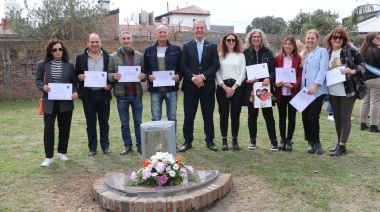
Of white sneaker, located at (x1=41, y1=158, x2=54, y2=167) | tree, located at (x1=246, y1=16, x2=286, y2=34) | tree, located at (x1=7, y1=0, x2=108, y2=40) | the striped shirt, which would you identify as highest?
tree, located at (x1=246, y1=16, x2=286, y2=34)

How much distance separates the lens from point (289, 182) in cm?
470

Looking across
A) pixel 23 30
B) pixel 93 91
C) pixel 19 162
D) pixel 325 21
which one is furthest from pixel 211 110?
pixel 325 21

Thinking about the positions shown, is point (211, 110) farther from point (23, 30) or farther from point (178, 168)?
point (23, 30)

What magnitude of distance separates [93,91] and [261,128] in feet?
12.2

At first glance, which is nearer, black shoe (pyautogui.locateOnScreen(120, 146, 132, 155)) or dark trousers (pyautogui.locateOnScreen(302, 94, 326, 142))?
dark trousers (pyautogui.locateOnScreen(302, 94, 326, 142))

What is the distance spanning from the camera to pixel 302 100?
5.73 meters

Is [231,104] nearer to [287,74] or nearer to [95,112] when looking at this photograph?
[287,74]

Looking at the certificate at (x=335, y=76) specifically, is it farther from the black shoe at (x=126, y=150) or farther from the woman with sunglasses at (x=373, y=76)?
the black shoe at (x=126, y=150)

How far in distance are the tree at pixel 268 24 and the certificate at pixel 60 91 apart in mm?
40858

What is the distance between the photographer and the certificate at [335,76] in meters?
5.57

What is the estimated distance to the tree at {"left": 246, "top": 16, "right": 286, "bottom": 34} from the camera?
44.8 m

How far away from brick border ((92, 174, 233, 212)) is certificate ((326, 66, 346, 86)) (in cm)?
245

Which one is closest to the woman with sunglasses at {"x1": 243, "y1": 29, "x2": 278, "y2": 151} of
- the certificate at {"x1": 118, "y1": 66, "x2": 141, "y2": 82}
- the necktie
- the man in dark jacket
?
the necktie

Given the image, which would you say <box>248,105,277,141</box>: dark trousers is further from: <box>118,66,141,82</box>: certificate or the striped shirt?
the striped shirt
